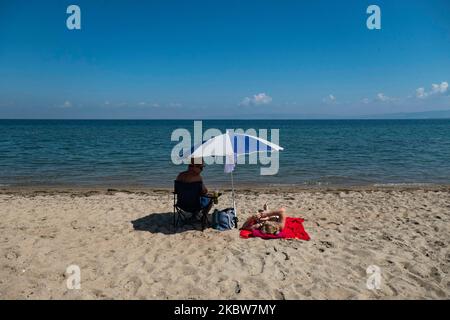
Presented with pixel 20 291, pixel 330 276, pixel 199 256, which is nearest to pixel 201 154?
pixel 199 256

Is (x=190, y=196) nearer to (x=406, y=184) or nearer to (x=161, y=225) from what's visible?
(x=161, y=225)

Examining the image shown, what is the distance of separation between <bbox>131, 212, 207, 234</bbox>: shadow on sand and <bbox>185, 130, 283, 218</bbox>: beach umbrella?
1.55m

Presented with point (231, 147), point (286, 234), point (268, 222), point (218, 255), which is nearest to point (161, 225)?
point (218, 255)

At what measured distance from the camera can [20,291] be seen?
438 centimetres

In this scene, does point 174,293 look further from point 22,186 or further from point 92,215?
point 22,186

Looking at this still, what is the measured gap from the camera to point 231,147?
630 centimetres

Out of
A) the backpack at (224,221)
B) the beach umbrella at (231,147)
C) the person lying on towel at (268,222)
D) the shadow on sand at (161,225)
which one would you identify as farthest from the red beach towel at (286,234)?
the beach umbrella at (231,147)

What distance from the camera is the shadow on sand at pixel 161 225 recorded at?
22.9ft

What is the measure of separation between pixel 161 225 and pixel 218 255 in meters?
2.18

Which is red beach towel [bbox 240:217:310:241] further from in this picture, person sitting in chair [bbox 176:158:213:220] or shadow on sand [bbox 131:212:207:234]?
shadow on sand [bbox 131:212:207:234]

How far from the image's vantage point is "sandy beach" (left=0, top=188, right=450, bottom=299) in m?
4.46

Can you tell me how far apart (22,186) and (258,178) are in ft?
31.9

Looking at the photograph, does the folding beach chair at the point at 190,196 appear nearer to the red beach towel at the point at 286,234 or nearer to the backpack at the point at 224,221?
the backpack at the point at 224,221

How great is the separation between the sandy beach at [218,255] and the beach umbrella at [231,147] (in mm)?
1591
